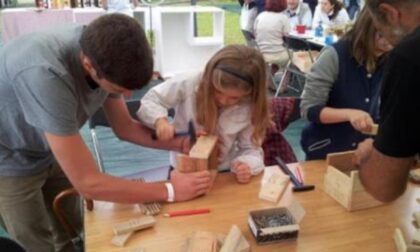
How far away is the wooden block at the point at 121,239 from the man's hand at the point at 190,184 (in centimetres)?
24

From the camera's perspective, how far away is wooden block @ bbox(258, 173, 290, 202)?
4.63ft

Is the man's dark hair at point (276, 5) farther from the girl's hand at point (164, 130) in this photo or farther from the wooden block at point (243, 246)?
the wooden block at point (243, 246)

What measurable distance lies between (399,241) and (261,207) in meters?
0.43

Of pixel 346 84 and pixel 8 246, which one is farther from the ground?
pixel 346 84

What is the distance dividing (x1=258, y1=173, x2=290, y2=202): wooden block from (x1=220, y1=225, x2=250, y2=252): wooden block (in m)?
0.28

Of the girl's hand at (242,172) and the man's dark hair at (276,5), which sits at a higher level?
the man's dark hair at (276,5)

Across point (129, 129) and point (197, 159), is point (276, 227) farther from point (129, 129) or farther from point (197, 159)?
point (129, 129)

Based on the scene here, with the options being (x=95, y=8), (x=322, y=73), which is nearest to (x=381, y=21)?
(x=322, y=73)

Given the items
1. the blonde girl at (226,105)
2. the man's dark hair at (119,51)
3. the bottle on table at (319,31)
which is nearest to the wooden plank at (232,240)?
the blonde girl at (226,105)

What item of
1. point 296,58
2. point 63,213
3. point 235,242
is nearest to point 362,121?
point 235,242

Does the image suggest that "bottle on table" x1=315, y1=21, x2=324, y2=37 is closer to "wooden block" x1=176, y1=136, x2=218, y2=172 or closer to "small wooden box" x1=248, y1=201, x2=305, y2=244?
"wooden block" x1=176, y1=136, x2=218, y2=172

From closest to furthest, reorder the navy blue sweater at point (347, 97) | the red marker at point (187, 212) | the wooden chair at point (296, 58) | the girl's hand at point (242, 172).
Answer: the red marker at point (187, 212) → the girl's hand at point (242, 172) → the navy blue sweater at point (347, 97) → the wooden chair at point (296, 58)

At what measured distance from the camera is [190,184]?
1.39m

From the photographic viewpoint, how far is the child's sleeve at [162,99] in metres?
1.65
